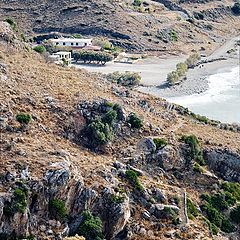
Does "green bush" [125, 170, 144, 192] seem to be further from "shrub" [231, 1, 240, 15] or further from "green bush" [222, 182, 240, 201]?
"shrub" [231, 1, 240, 15]

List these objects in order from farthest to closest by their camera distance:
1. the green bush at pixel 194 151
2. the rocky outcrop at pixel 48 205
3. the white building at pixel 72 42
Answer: the white building at pixel 72 42 < the green bush at pixel 194 151 < the rocky outcrop at pixel 48 205

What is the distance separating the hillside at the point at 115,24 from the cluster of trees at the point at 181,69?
25.0 feet

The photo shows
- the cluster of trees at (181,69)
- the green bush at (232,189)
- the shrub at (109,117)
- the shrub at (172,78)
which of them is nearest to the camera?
the green bush at (232,189)

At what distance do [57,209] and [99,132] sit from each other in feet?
27.9

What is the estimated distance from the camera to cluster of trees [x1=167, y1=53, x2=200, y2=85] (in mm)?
94250

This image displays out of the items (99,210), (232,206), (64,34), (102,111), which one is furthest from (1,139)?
(64,34)

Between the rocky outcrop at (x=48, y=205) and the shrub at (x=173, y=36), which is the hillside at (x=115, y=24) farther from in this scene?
the rocky outcrop at (x=48, y=205)

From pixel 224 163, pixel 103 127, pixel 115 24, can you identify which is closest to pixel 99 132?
pixel 103 127

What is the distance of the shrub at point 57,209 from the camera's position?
2734 centimetres

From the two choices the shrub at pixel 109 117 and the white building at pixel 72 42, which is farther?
the white building at pixel 72 42

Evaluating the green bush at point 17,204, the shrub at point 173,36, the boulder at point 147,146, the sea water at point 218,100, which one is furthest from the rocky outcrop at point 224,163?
the shrub at point 173,36

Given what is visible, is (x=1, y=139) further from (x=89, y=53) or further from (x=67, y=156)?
(x=89, y=53)

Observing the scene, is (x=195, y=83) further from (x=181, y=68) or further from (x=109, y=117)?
(x=109, y=117)

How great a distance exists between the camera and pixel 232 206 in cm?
3516
